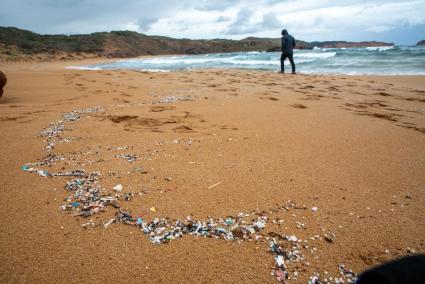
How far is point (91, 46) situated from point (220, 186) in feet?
121

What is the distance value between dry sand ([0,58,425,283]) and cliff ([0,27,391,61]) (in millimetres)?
24324

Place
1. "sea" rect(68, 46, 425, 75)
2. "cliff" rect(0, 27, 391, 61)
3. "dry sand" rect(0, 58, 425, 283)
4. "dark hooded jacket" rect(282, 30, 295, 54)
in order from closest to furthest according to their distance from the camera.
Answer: "dry sand" rect(0, 58, 425, 283)
"dark hooded jacket" rect(282, 30, 295, 54)
"sea" rect(68, 46, 425, 75)
"cliff" rect(0, 27, 391, 61)

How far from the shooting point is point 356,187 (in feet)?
6.41

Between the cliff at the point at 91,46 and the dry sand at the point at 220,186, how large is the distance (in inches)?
958

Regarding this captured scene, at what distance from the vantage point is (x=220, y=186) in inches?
78.2

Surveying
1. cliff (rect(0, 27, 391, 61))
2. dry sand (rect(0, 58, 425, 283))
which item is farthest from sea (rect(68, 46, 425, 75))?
cliff (rect(0, 27, 391, 61))

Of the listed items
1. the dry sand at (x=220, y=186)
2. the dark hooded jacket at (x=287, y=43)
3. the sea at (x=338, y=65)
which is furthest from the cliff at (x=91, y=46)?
the dry sand at (x=220, y=186)

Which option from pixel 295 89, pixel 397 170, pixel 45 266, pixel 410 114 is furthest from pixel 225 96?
pixel 45 266

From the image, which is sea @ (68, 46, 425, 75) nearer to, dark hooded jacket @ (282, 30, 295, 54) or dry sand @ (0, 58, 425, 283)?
dark hooded jacket @ (282, 30, 295, 54)

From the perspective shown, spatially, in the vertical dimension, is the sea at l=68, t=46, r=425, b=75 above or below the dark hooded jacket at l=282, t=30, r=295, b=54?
below

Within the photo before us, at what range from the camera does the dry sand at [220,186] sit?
1330 mm

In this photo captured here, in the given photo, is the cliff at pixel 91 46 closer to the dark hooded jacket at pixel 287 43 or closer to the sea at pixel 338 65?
the sea at pixel 338 65

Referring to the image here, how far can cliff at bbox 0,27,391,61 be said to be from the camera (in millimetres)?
25781

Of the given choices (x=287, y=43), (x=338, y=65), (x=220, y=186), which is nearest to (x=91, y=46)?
(x=287, y=43)
